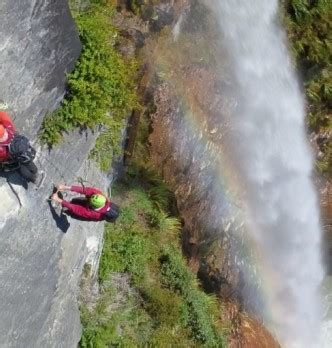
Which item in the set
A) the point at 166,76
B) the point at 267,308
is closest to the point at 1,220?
the point at 166,76

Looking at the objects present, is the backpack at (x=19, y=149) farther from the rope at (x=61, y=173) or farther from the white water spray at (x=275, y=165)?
the white water spray at (x=275, y=165)

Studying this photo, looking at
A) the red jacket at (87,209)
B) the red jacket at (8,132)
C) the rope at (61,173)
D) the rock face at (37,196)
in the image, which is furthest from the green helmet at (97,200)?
the red jacket at (8,132)

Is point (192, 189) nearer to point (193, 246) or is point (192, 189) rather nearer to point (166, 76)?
point (193, 246)

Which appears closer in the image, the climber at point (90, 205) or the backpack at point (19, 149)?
the backpack at point (19, 149)

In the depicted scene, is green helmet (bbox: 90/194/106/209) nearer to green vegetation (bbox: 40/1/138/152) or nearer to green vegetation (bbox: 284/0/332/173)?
green vegetation (bbox: 40/1/138/152)

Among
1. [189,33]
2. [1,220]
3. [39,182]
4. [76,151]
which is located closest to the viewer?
[1,220]

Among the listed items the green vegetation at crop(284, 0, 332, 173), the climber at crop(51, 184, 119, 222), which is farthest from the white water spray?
the climber at crop(51, 184, 119, 222)
